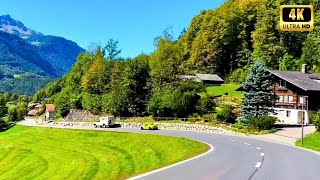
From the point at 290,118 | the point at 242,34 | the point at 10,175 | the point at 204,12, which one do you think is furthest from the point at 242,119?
the point at 204,12

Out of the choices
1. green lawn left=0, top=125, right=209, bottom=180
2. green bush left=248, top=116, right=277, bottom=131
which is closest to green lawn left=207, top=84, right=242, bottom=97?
green bush left=248, top=116, right=277, bottom=131

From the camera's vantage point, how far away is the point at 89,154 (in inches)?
1815

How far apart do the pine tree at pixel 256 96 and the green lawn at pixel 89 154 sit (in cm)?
1662

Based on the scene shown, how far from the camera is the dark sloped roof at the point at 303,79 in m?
61.8

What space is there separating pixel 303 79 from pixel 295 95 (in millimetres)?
2918

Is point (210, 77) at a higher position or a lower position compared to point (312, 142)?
higher

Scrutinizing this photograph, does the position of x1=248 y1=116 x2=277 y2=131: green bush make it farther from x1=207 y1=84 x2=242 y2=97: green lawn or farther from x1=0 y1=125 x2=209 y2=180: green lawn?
x1=207 y1=84 x2=242 y2=97: green lawn

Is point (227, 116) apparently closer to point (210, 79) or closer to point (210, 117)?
point (210, 117)

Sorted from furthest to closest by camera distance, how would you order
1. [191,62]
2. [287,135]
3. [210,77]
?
[191,62]
[210,77]
[287,135]

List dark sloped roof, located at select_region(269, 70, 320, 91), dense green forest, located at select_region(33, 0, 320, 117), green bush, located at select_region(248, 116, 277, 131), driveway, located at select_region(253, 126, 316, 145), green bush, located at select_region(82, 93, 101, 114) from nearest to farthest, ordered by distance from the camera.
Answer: driveway, located at select_region(253, 126, 316, 145)
green bush, located at select_region(248, 116, 277, 131)
dark sloped roof, located at select_region(269, 70, 320, 91)
dense green forest, located at select_region(33, 0, 320, 117)
green bush, located at select_region(82, 93, 101, 114)

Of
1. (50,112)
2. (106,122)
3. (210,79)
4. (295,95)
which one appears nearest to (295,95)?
(295,95)

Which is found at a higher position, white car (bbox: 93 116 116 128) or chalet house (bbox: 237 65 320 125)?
chalet house (bbox: 237 65 320 125)

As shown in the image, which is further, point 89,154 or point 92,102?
point 92,102

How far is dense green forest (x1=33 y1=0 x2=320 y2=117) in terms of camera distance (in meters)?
80.5
